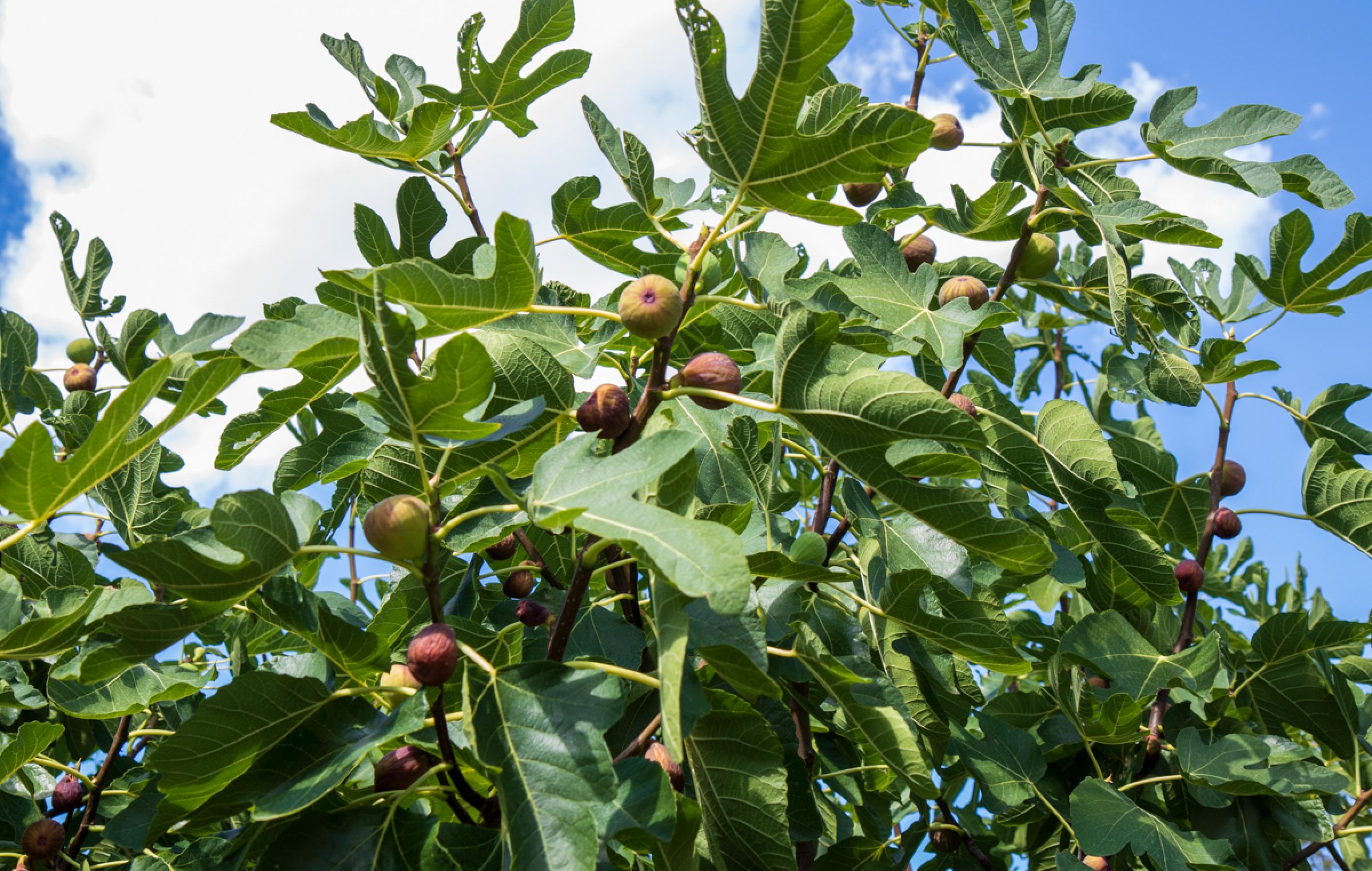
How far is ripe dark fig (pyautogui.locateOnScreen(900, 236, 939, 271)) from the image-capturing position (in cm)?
223

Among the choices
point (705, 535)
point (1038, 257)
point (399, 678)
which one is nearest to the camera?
point (705, 535)

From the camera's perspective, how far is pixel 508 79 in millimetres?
2035

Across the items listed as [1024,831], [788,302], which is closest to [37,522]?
[788,302]

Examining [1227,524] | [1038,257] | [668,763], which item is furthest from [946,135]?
[668,763]

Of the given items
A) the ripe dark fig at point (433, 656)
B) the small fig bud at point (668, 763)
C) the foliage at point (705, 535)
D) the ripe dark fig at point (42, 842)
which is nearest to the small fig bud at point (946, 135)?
the foliage at point (705, 535)

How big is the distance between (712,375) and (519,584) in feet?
2.43

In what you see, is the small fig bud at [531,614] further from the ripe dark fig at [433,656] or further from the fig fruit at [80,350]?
the fig fruit at [80,350]

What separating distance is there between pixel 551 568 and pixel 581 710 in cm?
79

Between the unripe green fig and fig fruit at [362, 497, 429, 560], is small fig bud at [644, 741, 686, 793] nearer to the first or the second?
fig fruit at [362, 497, 429, 560]

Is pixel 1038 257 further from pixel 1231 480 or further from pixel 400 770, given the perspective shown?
pixel 400 770

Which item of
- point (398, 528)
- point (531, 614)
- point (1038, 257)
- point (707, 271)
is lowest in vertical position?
point (531, 614)

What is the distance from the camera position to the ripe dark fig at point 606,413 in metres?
1.38

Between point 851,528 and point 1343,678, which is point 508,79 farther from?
point 1343,678

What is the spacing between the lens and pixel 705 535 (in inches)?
41.8
